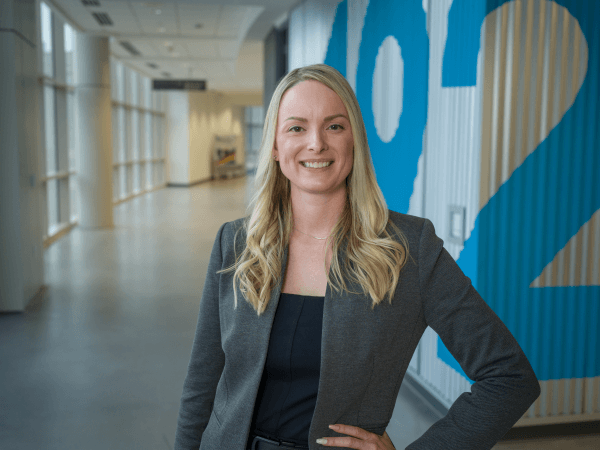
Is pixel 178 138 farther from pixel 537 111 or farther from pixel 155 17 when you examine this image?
pixel 537 111

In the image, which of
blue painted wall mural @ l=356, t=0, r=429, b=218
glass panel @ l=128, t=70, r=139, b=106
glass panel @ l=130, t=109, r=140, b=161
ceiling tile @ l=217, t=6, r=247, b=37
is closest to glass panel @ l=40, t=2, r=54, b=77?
ceiling tile @ l=217, t=6, r=247, b=37

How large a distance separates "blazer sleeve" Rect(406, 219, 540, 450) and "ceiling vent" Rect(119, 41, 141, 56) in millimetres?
13672

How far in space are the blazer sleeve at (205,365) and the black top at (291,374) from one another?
17 cm

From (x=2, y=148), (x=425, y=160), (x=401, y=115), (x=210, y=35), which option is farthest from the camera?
(x=210, y=35)

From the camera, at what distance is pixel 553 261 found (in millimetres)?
3297

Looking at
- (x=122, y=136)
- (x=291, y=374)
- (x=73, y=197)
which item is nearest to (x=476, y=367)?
(x=291, y=374)

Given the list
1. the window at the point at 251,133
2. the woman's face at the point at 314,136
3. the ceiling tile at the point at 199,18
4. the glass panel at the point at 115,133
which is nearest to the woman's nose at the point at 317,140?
the woman's face at the point at 314,136

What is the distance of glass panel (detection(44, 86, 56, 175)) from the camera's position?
36.6 feet

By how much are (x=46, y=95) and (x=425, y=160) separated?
950cm

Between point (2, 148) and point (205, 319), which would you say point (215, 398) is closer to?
point (205, 319)

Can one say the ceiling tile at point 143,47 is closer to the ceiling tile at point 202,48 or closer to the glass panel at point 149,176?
the ceiling tile at point 202,48

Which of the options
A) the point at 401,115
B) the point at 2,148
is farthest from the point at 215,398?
the point at 2,148

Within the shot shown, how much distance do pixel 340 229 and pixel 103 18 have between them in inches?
427

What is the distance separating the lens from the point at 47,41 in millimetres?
10875
